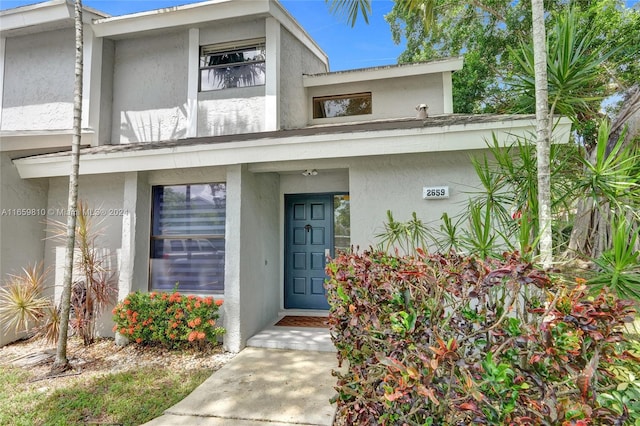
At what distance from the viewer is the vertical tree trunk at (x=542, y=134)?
2702 millimetres

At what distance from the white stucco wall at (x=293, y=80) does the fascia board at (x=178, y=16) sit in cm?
104

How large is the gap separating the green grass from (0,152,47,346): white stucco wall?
247 centimetres

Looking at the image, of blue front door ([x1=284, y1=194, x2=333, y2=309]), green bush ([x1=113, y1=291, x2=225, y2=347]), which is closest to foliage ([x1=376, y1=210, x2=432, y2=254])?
blue front door ([x1=284, y1=194, x2=333, y2=309])

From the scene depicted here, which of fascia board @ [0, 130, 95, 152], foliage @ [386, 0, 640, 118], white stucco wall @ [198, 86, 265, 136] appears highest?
foliage @ [386, 0, 640, 118]

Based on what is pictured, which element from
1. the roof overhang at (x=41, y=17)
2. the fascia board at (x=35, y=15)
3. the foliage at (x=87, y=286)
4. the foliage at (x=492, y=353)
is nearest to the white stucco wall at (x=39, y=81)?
the roof overhang at (x=41, y=17)

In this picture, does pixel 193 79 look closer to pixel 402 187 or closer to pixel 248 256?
pixel 248 256

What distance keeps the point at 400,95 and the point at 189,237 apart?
22.9 feet

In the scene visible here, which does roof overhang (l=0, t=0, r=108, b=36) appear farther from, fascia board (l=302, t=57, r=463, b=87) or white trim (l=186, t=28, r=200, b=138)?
fascia board (l=302, t=57, r=463, b=87)

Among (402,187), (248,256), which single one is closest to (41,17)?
(248,256)

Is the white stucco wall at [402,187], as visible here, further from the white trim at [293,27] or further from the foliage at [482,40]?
the foliage at [482,40]

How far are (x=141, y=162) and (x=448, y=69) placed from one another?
8.09 meters

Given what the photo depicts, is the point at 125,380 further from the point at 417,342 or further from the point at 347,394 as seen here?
the point at 417,342

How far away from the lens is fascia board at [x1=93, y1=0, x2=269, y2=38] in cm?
749

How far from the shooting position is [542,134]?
289 centimetres
